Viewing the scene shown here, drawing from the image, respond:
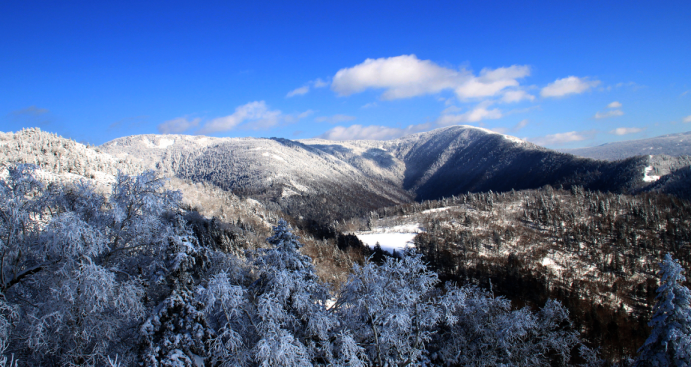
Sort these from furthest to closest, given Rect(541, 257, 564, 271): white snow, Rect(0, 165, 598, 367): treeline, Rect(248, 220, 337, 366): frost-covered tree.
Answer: Rect(541, 257, 564, 271): white snow
Rect(248, 220, 337, 366): frost-covered tree
Rect(0, 165, 598, 367): treeline

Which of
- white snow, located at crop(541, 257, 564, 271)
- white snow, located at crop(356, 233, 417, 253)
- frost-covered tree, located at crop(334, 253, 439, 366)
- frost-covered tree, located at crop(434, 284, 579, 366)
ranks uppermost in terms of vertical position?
frost-covered tree, located at crop(334, 253, 439, 366)

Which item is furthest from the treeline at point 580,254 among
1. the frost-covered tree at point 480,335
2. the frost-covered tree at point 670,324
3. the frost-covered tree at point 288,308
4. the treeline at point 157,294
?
the frost-covered tree at point 288,308

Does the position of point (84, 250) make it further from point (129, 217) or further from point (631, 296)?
point (631, 296)

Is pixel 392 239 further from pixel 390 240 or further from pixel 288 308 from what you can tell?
pixel 288 308

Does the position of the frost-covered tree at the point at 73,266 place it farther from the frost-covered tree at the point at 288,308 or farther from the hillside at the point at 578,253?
the hillside at the point at 578,253

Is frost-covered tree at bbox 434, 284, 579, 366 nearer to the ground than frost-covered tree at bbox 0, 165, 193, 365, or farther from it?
nearer to the ground

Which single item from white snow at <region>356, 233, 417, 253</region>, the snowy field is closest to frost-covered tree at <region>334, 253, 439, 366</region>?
the snowy field

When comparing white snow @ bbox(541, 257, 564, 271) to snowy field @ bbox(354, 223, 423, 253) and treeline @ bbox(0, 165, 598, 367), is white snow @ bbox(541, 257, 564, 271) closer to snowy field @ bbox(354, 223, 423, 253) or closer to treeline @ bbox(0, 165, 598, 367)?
snowy field @ bbox(354, 223, 423, 253)

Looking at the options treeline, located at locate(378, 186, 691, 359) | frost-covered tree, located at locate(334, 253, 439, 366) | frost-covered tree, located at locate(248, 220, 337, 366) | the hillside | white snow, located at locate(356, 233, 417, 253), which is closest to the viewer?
frost-covered tree, located at locate(248, 220, 337, 366)
